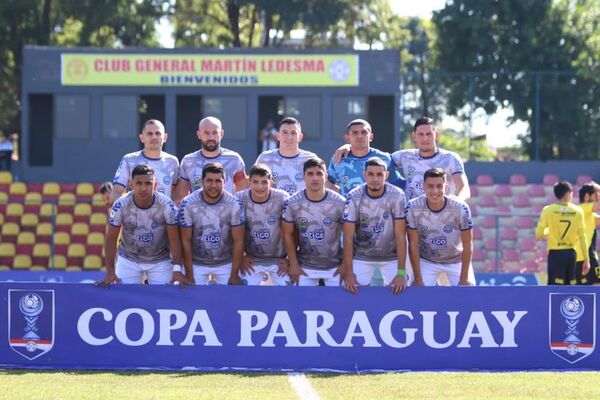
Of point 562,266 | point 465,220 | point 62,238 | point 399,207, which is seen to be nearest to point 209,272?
point 399,207

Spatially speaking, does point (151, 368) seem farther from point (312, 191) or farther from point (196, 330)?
point (312, 191)

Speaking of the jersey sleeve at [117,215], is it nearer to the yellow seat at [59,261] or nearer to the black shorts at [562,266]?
the black shorts at [562,266]

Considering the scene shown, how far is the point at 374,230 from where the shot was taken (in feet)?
40.8

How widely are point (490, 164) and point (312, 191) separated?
17.4 m

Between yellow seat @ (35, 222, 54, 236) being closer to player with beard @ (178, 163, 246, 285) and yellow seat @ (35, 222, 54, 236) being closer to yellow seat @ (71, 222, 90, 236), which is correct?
yellow seat @ (71, 222, 90, 236)

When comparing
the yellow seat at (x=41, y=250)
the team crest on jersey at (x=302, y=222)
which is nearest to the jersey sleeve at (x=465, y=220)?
the team crest on jersey at (x=302, y=222)

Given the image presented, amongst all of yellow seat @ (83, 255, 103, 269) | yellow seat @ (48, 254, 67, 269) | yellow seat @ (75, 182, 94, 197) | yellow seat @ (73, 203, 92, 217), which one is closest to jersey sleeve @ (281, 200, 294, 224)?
yellow seat @ (83, 255, 103, 269)

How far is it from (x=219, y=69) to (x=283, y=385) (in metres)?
17.4

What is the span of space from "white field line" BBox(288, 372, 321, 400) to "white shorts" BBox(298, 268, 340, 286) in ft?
4.56

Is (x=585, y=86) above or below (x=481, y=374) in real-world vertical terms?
above

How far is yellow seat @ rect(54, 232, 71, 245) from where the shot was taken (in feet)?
83.7

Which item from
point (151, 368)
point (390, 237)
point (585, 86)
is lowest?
point (151, 368)

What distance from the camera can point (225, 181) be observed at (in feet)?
42.0

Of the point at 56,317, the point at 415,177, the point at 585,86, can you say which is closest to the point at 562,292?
the point at 415,177
